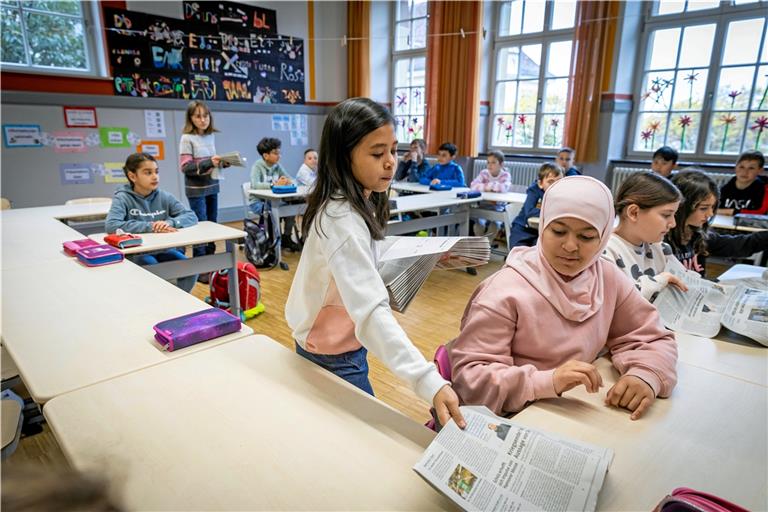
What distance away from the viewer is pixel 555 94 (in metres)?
5.96

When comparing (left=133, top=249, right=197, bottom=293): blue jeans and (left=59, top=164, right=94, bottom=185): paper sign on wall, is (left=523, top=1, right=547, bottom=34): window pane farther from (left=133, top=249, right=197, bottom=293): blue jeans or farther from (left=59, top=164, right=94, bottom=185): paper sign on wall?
(left=59, top=164, right=94, bottom=185): paper sign on wall

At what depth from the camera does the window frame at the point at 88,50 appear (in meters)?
4.81

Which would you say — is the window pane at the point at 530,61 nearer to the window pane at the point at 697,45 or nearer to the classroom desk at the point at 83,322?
the window pane at the point at 697,45

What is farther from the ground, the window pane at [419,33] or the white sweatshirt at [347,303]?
the window pane at [419,33]

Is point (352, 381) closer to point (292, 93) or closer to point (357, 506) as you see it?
point (357, 506)

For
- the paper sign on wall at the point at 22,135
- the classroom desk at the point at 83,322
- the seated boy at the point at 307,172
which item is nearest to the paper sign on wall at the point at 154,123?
the paper sign on wall at the point at 22,135

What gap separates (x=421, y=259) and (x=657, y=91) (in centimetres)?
533

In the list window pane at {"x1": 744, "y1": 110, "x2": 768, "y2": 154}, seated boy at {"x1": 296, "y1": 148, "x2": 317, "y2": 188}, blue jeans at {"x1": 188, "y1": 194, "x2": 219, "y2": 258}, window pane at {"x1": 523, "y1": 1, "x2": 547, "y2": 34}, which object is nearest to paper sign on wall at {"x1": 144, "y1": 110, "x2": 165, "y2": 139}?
seated boy at {"x1": 296, "y1": 148, "x2": 317, "y2": 188}

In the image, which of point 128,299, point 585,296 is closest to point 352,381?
point 585,296

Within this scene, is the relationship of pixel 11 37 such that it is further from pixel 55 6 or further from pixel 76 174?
pixel 76 174

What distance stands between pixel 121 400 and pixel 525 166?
5.78m

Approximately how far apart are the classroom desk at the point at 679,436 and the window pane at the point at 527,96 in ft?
18.6

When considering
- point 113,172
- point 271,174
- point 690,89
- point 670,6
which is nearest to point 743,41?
point 690,89

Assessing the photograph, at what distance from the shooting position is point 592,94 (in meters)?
5.26
